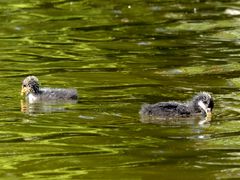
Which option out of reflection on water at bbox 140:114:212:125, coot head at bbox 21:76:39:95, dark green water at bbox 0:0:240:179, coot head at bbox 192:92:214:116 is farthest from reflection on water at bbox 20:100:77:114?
coot head at bbox 192:92:214:116

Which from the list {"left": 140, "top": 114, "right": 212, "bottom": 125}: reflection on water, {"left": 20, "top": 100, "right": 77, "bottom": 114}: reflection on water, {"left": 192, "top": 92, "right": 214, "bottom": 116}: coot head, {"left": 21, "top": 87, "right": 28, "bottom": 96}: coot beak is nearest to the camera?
{"left": 140, "top": 114, "right": 212, "bottom": 125}: reflection on water

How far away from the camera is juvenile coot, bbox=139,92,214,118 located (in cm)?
1235

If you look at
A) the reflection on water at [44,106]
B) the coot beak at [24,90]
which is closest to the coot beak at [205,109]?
the reflection on water at [44,106]

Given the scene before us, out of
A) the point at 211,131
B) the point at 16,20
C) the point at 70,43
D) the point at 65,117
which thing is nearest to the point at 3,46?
the point at 70,43

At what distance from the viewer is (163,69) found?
16.6 metres

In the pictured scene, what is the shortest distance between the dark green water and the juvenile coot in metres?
0.15

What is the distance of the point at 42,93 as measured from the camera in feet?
46.3

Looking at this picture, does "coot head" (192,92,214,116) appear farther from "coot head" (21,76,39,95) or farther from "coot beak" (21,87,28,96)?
"coot beak" (21,87,28,96)

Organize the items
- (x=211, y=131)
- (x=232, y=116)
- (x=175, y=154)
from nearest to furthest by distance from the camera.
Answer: (x=175, y=154) → (x=211, y=131) → (x=232, y=116)

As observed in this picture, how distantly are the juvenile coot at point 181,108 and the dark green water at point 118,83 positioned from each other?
15 cm

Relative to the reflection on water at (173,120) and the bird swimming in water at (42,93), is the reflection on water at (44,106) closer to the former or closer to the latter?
the bird swimming in water at (42,93)

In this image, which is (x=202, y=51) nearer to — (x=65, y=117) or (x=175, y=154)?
(x=65, y=117)

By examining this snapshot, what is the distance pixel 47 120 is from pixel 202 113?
201 cm

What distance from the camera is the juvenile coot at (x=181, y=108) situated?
12.4 metres
